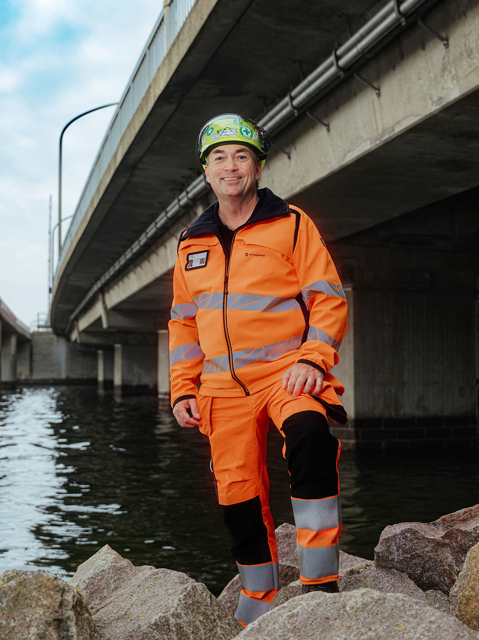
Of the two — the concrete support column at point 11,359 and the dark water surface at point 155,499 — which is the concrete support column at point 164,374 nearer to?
the dark water surface at point 155,499

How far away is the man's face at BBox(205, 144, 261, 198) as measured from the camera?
3023 millimetres

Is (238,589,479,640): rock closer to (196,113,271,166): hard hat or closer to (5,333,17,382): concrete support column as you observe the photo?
(196,113,271,166): hard hat

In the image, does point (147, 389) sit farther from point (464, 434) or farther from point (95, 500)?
point (95, 500)

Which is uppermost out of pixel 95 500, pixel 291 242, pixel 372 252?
pixel 372 252

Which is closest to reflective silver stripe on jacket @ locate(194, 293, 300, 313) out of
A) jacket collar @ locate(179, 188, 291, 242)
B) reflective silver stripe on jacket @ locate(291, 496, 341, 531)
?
jacket collar @ locate(179, 188, 291, 242)

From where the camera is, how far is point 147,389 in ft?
132

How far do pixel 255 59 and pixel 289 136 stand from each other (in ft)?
4.99

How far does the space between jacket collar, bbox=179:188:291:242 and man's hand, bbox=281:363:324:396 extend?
667 mm

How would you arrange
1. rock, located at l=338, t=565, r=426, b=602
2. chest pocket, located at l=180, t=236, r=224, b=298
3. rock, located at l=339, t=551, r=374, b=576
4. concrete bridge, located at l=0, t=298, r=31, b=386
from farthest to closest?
concrete bridge, located at l=0, t=298, r=31, b=386
rock, located at l=339, t=551, r=374, b=576
rock, located at l=338, t=565, r=426, b=602
chest pocket, located at l=180, t=236, r=224, b=298

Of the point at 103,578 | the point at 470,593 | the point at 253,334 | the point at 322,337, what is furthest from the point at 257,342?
the point at 103,578

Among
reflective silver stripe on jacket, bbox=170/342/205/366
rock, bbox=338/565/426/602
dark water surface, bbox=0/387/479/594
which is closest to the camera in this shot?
reflective silver stripe on jacket, bbox=170/342/205/366

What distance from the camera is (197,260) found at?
3.07 meters

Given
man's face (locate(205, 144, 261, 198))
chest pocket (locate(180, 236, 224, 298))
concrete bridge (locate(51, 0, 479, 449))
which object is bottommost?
chest pocket (locate(180, 236, 224, 298))

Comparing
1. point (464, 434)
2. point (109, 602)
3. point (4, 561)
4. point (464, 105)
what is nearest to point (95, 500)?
point (4, 561)
